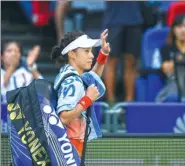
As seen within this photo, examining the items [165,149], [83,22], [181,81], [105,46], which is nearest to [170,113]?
[181,81]

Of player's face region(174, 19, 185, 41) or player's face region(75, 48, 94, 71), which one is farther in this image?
player's face region(174, 19, 185, 41)

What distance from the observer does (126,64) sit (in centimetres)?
1238

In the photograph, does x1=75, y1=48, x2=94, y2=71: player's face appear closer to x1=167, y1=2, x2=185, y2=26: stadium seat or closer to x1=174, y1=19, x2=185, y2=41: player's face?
x1=174, y1=19, x2=185, y2=41: player's face

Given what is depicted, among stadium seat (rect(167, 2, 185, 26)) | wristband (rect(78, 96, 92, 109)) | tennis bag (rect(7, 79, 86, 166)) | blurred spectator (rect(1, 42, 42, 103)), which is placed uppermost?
stadium seat (rect(167, 2, 185, 26))

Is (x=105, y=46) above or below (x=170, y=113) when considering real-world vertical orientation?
above

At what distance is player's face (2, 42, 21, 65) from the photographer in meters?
10.3

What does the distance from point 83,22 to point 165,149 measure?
5837 millimetres

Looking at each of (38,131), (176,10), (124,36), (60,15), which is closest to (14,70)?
(124,36)

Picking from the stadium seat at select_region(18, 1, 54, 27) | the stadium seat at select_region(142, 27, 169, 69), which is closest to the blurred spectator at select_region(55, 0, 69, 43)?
the stadium seat at select_region(18, 1, 54, 27)

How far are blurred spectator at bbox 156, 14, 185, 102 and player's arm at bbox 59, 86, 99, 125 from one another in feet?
12.5

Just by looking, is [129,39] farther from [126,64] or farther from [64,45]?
[64,45]

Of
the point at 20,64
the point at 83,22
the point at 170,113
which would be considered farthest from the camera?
the point at 83,22

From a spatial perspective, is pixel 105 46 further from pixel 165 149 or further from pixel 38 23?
pixel 38 23

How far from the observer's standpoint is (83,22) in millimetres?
13297
